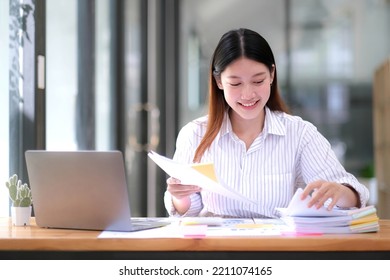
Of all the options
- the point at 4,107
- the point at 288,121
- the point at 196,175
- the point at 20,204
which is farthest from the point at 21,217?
the point at 288,121

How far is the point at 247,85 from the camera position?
8.80 ft

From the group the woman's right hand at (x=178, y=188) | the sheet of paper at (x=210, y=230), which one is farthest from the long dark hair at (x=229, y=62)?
the sheet of paper at (x=210, y=230)

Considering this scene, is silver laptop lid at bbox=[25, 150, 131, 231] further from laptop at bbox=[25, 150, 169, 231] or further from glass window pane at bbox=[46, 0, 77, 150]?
glass window pane at bbox=[46, 0, 77, 150]

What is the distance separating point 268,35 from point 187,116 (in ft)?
4.20

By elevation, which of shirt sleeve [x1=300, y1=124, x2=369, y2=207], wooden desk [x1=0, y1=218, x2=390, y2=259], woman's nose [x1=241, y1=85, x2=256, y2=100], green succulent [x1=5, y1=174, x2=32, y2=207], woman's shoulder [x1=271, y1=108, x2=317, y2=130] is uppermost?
woman's nose [x1=241, y1=85, x2=256, y2=100]

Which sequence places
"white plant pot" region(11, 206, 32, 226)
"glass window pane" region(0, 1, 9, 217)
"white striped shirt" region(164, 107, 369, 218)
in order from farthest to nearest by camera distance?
"glass window pane" region(0, 1, 9, 217), "white striped shirt" region(164, 107, 369, 218), "white plant pot" region(11, 206, 32, 226)

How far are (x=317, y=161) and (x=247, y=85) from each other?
1.31 feet

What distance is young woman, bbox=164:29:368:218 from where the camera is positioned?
8.86 ft

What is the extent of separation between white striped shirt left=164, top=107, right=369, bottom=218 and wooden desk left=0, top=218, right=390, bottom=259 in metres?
0.73

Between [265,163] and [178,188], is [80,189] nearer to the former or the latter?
[178,188]

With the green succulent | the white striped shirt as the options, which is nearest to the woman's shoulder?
the white striped shirt

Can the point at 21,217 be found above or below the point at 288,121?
below

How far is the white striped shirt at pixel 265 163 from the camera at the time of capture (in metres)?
2.79
